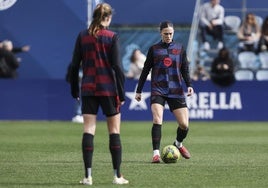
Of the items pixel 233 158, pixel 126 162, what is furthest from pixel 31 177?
pixel 233 158

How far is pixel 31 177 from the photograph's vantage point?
11.5 meters

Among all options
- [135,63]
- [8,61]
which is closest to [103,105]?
[135,63]

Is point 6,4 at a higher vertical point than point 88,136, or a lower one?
lower

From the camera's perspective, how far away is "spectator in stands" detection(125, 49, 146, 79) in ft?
85.9

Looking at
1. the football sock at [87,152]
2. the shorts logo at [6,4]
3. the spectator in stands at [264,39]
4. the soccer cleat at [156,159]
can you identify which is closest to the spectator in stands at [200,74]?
the spectator in stands at [264,39]

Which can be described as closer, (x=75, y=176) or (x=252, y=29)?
(x=75, y=176)

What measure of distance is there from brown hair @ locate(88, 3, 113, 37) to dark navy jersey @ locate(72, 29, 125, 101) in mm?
65

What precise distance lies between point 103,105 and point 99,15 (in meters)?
1.09

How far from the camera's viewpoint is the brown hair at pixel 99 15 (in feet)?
34.0

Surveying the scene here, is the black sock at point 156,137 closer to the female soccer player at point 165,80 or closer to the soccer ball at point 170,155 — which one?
the female soccer player at point 165,80

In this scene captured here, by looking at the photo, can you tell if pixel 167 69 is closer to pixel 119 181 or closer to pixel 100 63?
pixel 100 63

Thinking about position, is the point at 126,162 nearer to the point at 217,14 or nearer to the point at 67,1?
the point at 67,1

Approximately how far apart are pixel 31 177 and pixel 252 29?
54.7ft

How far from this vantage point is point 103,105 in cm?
1065
